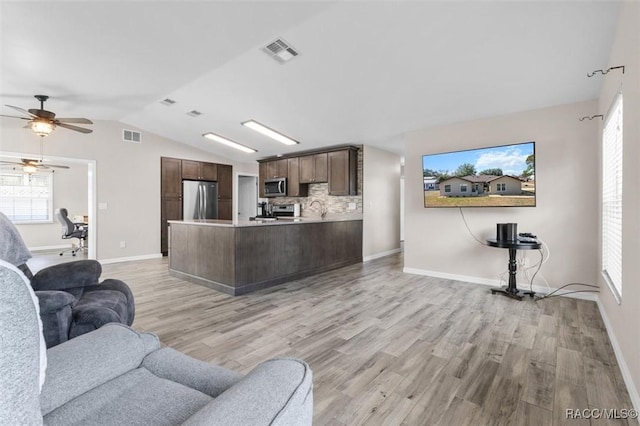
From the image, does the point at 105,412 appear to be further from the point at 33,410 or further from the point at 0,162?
the point at 0,162

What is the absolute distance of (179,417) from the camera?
0.83 m

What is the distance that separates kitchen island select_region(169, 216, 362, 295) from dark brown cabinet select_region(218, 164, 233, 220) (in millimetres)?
3058

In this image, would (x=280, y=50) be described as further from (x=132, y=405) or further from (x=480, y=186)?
(x=132, y=405)

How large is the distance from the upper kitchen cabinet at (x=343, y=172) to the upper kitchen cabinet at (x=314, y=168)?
6.7 inches

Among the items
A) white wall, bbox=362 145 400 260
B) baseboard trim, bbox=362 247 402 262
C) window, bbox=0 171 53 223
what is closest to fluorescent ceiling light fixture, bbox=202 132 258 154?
Answer: white wall, bbox=362 145 400 260

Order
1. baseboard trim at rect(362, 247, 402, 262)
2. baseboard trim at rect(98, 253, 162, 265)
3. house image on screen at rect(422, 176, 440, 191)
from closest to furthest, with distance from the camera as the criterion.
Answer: house image on screen at rect(422, 176, 440, 191) < baseboard trim at rect(98, 253, 162, 265) < baseboard trim at rect(362, 247, 402, 262)

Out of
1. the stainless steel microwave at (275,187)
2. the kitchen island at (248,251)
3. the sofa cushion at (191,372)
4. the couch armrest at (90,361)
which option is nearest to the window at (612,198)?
the sofa cushion at (191,372)

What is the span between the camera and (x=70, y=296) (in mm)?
1812

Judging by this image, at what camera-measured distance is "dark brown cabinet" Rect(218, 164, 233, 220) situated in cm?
772

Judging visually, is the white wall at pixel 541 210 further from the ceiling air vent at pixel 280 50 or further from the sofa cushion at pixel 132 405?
the sofa cushion at pixel 132 405

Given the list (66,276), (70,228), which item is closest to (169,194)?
(70,228)

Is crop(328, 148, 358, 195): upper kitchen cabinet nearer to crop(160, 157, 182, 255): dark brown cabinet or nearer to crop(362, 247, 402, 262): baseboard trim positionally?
crop(362, 247, 402, 262): baseboard trim

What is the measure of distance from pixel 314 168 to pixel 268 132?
4.29 ft

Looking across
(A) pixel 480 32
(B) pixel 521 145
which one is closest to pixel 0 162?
(A) pixel 480 32
